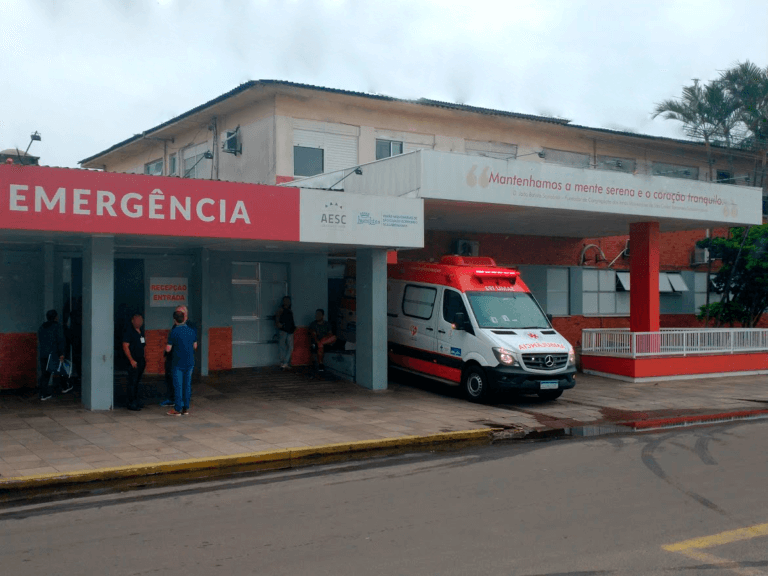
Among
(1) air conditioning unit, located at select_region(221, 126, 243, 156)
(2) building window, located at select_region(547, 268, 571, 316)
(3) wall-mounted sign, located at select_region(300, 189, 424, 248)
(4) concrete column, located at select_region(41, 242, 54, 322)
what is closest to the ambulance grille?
(3) wall-mounted sign, located at select_region(300, 189, 424, 248)

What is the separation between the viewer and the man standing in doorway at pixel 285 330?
17561 mm

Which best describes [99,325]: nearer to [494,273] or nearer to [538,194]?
[494,273]

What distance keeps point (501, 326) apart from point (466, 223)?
4.90m

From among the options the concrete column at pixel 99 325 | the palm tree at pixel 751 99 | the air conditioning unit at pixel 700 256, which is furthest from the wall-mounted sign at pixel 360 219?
the palm tree at pixel 751 99

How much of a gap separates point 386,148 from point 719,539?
16511mm

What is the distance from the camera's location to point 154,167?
86.6 ft

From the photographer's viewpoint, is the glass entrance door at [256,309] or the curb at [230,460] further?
the glass entrance door at [256,309]

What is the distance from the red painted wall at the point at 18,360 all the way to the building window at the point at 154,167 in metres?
11.6

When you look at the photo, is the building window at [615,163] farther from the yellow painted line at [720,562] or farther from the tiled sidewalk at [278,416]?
the yellow painted line at [720,562]

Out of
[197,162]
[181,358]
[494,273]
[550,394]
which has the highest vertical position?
[197,162]

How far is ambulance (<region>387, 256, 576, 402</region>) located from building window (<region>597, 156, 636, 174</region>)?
10340mm

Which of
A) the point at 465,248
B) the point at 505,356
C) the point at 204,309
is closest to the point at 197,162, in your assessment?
the point at 204,309

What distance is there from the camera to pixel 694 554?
5.96 metres

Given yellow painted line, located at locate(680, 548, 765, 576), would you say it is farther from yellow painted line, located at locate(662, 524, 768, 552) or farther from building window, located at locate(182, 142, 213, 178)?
building window, located at locate(182, 142, 213, 178)
